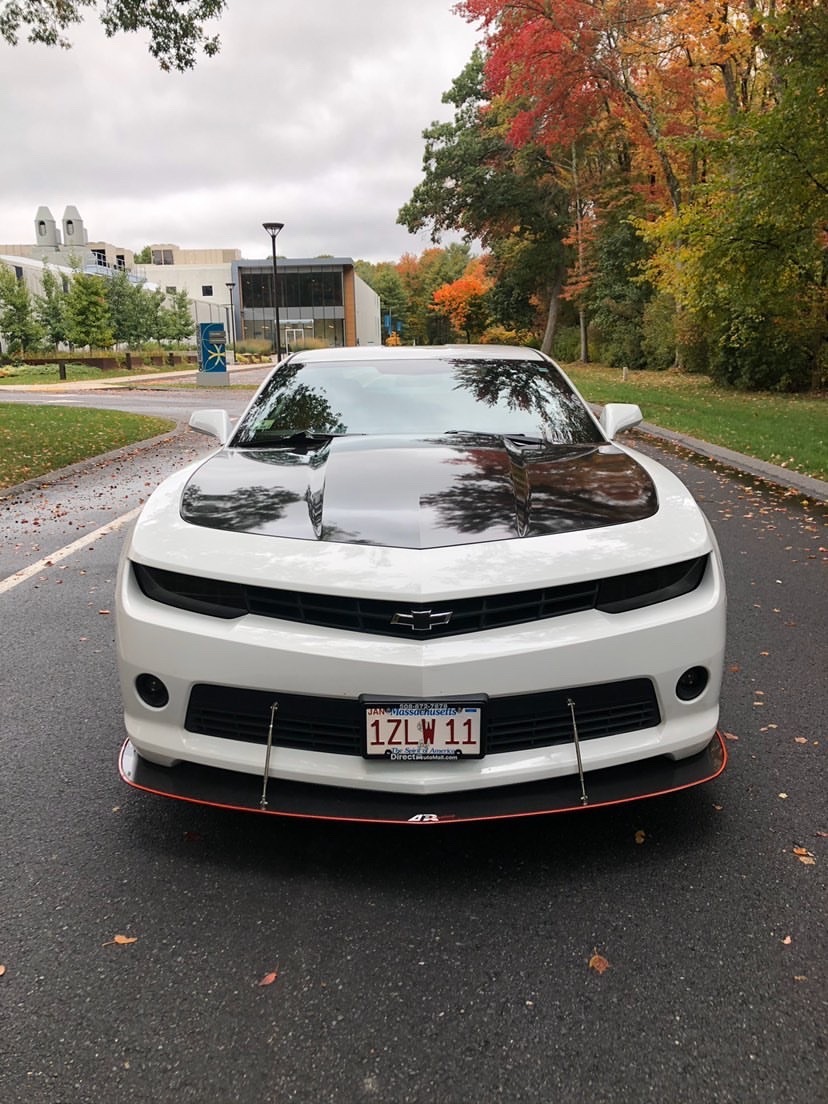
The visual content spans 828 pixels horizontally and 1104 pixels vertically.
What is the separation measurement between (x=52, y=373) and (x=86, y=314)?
8.35 meters

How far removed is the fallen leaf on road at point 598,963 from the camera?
2162mm

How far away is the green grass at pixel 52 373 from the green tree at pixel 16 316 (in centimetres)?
200

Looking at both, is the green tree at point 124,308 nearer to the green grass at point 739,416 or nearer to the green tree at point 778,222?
Result: the green grass at point 739,416

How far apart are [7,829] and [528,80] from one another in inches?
1152

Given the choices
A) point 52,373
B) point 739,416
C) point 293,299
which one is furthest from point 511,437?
point 293,299

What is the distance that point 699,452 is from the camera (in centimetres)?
1310

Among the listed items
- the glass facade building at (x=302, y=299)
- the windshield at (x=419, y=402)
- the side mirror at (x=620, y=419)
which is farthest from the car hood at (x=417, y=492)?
the glass facade building at (x=302, y=299)

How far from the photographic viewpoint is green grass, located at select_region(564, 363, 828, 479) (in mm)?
12078

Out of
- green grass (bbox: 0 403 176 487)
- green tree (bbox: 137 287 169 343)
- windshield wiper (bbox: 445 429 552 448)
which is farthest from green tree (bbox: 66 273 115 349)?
A: windshield wiper (bbox: 445 429 552 448)

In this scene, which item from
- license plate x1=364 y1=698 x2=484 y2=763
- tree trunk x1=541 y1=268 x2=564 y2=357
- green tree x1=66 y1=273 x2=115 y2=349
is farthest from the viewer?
tree trunk x1=541 y1=268 x2=564 y2=357

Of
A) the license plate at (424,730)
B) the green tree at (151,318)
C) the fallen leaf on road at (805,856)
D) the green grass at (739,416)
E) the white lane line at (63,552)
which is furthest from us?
the green tree at (151,318)

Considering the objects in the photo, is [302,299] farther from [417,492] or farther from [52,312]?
[417,492]

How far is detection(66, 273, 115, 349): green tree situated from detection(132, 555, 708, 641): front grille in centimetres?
5225

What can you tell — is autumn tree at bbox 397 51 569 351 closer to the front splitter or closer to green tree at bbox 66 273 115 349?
green tree at bbox 66 273 115 349
